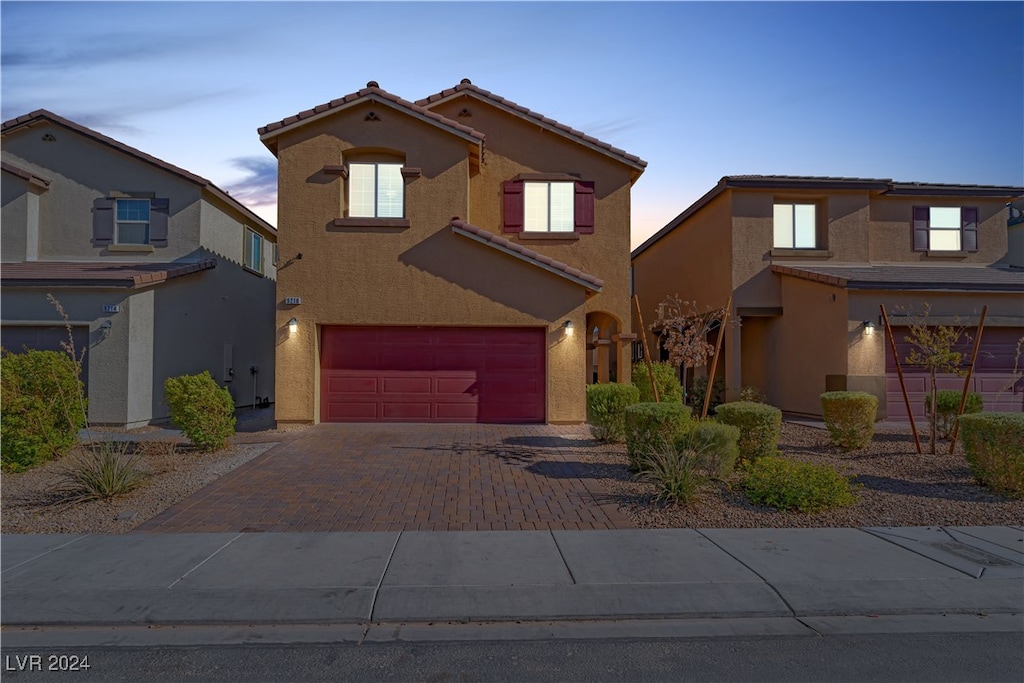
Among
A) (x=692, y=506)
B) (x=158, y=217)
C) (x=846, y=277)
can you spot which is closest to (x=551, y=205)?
(x=846, y=277)

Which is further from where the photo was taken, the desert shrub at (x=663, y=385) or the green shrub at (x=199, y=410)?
the desert shrub at (x=663, y=385)

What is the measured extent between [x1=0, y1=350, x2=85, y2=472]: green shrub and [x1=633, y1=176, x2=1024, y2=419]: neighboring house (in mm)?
15216

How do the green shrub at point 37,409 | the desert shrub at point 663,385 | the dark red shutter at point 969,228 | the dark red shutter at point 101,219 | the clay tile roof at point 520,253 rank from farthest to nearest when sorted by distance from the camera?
1. the dark red shutter at point 969,228
2. the dark red shutter at point 101,219
3. the desert shrub at point 663,385
4. the clay tile roof at point 520,253
5. the green shrub at point 37,409

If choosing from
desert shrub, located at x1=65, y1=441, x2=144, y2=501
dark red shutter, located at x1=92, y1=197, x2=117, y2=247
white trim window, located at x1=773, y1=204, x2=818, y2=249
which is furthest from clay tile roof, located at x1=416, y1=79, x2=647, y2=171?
desert shrub, located at x1=65, y1=441, x2=144, y2=501

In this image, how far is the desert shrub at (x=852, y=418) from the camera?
12.4 metres

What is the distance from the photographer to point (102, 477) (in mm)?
8828

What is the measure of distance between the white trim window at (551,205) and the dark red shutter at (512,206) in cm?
29

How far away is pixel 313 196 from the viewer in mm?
15719

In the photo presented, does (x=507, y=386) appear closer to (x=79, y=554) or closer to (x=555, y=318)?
(x=555, y=318)

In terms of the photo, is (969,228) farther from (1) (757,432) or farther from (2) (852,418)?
(1) (757,432)

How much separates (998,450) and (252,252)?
797 inches

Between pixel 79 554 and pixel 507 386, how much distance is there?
1013 centimetres

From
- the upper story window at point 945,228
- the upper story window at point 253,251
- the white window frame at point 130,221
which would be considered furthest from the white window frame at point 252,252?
the upper story window at point 945,228

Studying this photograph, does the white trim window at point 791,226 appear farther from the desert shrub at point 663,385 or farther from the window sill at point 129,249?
the window sill at point 129,249
